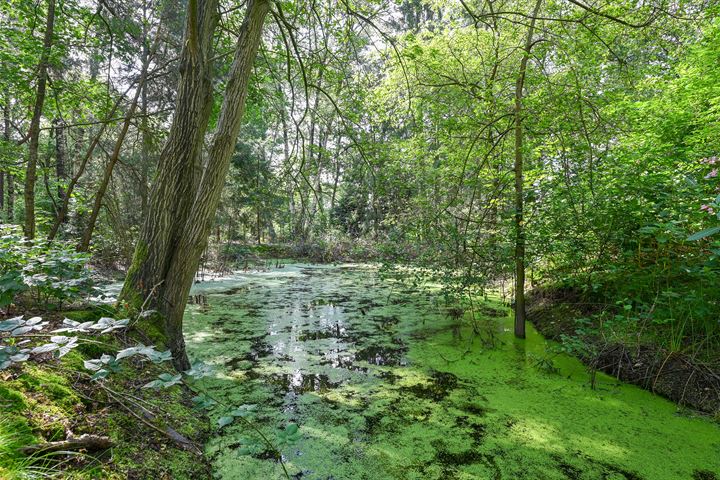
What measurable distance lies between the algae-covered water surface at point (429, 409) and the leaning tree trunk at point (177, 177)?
0.76 metres

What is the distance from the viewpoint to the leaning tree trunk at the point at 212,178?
2412mm

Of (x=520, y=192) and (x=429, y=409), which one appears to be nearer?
(x=429, y=409)

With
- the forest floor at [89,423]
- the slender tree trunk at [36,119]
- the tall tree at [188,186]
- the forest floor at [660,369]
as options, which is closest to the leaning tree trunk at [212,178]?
the tall tree at [188,186]

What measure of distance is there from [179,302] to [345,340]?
1736mm

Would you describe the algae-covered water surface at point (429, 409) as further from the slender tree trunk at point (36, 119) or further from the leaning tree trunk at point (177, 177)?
the slender tree trunk at point (36, 119)

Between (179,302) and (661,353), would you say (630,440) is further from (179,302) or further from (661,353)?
(179,302)

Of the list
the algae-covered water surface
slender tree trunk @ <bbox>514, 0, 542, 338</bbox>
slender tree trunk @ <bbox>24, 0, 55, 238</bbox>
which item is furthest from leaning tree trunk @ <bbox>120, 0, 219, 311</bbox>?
slender tree trunk @ <bbox>514, 0, 542, 338</bbox>

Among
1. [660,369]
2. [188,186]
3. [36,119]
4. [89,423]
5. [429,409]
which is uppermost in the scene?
[36,119]

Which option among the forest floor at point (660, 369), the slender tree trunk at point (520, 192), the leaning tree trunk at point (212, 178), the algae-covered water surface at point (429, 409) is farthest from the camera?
the slender tree trunk at point (520, 192)

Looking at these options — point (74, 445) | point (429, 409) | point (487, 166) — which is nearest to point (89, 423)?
point (74, 445)

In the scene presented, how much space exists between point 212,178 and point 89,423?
1.58 metres

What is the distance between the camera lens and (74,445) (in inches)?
47.6

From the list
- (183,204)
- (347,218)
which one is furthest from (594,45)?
(347,218)

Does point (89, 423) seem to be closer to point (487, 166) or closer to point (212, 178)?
point (212, 178)
